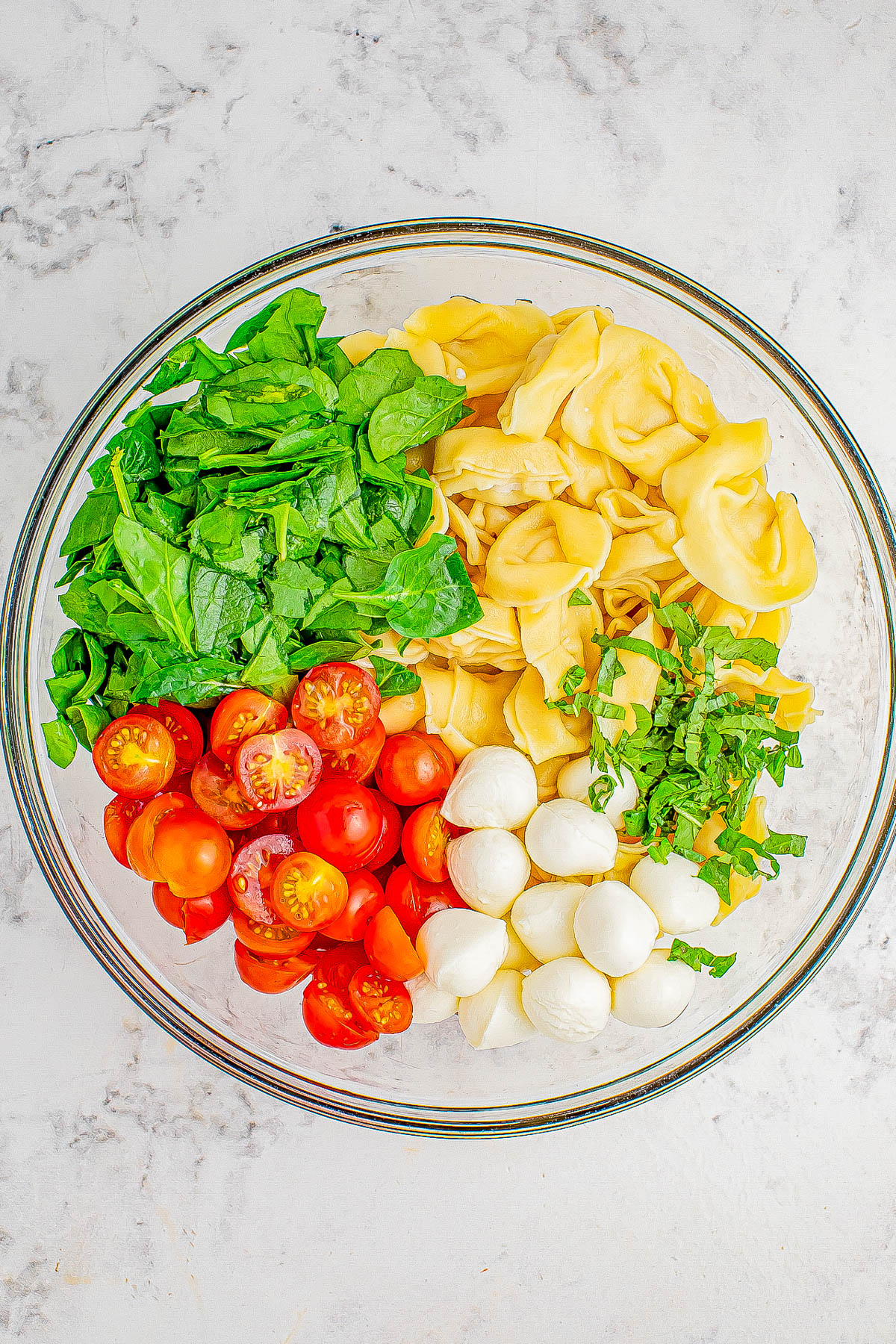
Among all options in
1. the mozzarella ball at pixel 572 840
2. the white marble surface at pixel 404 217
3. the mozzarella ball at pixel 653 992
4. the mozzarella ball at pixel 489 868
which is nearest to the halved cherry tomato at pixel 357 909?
the mozzarella ball at pixel 489 868

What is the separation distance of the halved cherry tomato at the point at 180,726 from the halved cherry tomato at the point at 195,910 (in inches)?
7.9

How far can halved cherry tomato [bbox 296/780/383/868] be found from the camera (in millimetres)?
1376

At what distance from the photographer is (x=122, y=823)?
146 centimetres

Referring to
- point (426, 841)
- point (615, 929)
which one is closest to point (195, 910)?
point (426, 841)

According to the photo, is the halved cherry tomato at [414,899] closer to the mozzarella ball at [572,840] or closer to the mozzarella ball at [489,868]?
the mozzarella ball at [489,868]

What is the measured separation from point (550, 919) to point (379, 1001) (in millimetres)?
295

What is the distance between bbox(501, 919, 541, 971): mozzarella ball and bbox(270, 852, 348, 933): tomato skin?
32 cm

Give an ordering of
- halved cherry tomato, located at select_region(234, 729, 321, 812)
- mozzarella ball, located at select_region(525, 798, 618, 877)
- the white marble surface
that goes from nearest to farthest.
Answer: halved cherry tomato, located at select_region(234, 729, 321, 812) → mozzarella ball, located at select_region(525, 798, 618, 877) → the white marble surface

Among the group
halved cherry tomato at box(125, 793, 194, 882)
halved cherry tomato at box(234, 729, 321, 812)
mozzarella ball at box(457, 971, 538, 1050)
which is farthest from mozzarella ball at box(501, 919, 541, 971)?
halved cherry tomato at box(125, 793, 194, 882)

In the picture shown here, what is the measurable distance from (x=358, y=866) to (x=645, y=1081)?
0.66 m

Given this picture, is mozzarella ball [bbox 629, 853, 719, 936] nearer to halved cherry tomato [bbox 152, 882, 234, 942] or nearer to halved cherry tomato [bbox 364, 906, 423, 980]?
halved cherry tomato [bbox 364, 906, 423, 980]

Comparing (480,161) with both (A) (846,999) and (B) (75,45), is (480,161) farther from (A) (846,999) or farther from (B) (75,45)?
(A) (846,999)

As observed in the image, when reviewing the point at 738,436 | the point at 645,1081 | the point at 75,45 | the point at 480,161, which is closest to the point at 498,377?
the point at 738,436

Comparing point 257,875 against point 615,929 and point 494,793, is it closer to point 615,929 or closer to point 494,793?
point 494,793
